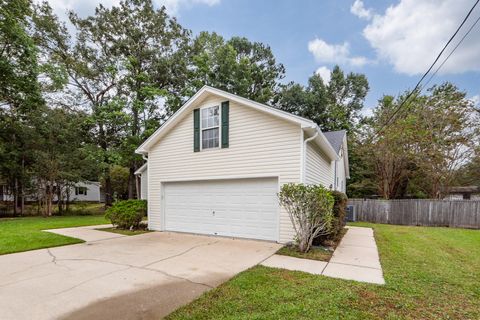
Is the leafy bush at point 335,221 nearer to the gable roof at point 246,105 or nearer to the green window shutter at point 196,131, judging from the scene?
the gable roof at point 246,105

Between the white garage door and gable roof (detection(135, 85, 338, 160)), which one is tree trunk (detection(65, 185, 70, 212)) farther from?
the white garage door

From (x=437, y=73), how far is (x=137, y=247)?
10.1 meters

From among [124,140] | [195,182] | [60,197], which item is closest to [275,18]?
[195,182]

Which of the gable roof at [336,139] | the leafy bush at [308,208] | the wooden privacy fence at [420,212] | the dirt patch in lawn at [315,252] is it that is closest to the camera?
the dirt patch in lawn at [315,252]

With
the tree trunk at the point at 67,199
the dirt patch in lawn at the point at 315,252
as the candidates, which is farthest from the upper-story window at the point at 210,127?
the tree trunk at the point at 67,199

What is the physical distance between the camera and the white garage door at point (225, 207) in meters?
7.64

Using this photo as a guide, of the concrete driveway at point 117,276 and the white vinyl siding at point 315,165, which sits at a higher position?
the white vinyl siding at point 315,165

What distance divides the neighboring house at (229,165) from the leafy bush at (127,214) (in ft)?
1.98

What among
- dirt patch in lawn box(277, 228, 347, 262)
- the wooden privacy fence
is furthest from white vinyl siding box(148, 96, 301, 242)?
the wooden privacy fence

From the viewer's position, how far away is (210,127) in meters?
8.91

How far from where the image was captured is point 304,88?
23594 mm

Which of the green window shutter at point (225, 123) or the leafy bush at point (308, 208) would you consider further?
the green window shutter at point (225, 123)

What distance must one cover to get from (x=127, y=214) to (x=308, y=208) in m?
7.25

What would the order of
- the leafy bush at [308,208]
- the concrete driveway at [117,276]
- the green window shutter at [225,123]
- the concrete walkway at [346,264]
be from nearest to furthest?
the concrete driveway at [117,276], the concrete walkway at [346,264], the leafy bush at [308,208], the green window shutter at [225,123]
